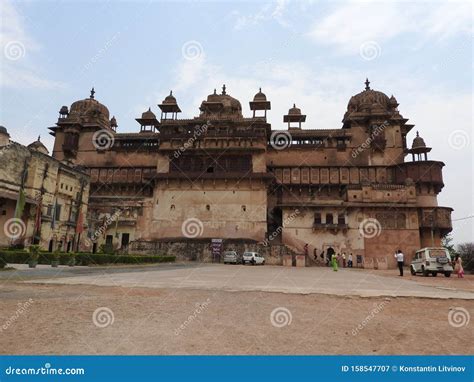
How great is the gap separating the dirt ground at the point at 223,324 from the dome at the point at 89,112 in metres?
48.1

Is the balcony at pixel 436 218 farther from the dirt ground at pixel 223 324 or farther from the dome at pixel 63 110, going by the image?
the dome at pixel 63 110

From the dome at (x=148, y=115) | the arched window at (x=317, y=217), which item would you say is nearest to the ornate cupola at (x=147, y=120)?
the dome at (x=148, y=115)

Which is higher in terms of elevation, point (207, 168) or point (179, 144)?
point (179, 144)

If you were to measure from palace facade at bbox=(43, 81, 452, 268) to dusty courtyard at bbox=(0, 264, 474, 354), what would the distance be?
98.6 feet

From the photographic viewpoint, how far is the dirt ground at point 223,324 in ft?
15.2

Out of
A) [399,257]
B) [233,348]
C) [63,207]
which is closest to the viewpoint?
[233,348]

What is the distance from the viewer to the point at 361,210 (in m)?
40.3

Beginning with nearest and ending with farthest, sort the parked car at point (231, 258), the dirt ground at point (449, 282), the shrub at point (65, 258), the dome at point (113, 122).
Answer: the dirt ground at point (449, 282) < the shrub at point (65, 258) < the parked car at point (231, 258) < the dome at point (113, 122)

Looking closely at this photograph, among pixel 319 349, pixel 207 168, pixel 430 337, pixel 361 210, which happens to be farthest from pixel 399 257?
pixel 207 168

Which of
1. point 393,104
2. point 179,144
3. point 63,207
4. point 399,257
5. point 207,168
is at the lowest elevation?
point 399,257

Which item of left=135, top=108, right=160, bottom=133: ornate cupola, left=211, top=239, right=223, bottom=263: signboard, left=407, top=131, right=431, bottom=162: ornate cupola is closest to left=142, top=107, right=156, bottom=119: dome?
left=135, top=108, right=160, bottom=133: ornate cupola

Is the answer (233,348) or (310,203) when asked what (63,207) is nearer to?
(310,203)

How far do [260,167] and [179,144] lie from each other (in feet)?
36.7

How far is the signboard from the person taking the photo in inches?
1366
